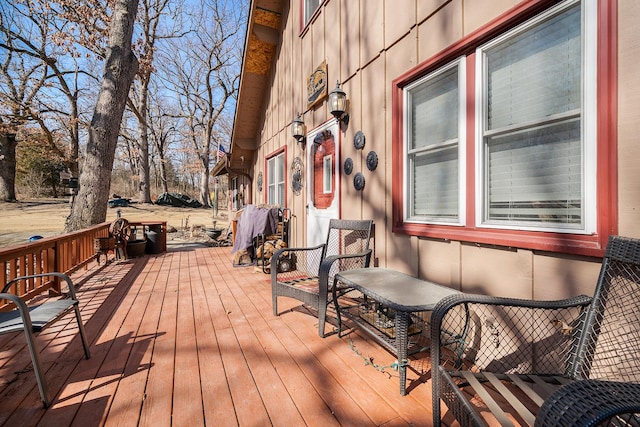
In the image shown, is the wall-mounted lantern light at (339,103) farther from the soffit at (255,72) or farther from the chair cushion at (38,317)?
the soffit at (255,72)

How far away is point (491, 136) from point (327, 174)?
2.35 m

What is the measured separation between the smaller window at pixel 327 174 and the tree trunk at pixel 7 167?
22.5m

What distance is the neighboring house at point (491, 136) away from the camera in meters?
1.42

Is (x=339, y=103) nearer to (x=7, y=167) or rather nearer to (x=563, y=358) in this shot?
(x=563, y=358)

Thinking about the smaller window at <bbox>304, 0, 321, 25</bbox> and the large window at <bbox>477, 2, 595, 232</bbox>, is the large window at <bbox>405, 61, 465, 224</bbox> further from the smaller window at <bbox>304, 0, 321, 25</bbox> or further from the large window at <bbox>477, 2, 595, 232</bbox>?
the smaller window at <bbox>304, 0, 321, 25</bbox>

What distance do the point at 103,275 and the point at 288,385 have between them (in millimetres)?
4477

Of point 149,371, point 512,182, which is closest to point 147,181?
point 149,371

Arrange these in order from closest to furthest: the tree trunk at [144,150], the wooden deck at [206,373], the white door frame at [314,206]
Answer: the wooden deck at [206,373]
the white door frame at [314,206]
the tree trunk at [144,150]

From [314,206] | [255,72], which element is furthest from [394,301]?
[255,72]

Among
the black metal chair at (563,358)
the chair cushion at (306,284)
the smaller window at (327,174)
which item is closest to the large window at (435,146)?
the black metal chair at (563,358)

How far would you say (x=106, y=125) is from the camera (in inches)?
237

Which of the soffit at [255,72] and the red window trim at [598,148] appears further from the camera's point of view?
the soffit at [255,72]

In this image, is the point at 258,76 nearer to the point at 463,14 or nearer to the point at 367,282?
the point at 463,14

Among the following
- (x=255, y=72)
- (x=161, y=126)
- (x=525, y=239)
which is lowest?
(x=525, y=239)
